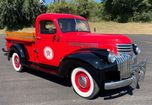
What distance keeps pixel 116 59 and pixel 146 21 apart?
39.3m

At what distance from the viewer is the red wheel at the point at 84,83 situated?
21.9 ft

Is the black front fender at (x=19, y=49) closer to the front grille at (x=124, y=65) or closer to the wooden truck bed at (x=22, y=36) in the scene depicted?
the wooden truck bed at (x=22, y=36)

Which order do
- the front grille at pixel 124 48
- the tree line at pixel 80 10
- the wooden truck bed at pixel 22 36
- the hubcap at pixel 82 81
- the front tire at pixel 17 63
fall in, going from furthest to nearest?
1. the tree line at pixel 80 10
2. the front tire at pixel 17 63
3. the wooden truck bed at pixel 22 36
4. the front grille at pixel 124 48
5. the hubcap at pixel 82 81

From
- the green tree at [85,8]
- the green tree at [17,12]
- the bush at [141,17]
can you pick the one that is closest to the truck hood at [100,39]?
the green tree at [17,12]

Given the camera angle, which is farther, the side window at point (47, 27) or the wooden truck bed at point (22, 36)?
the wooden truck bed at point (22, 36)

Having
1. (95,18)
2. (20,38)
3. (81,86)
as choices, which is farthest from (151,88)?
(95,18)

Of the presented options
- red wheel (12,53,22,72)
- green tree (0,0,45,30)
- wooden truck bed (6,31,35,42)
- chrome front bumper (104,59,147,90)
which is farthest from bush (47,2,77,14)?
chrome front bumper (104,59,147,90)

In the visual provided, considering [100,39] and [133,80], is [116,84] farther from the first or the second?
[100,39]

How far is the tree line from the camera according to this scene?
37.2 m

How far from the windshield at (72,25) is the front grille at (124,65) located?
6.12 feet

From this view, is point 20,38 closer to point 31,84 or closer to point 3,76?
point 3,76

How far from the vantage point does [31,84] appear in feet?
26.5

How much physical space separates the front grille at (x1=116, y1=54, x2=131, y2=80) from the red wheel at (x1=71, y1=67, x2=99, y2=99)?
66cm

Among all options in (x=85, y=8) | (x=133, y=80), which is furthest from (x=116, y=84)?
(x=85, y=8)
